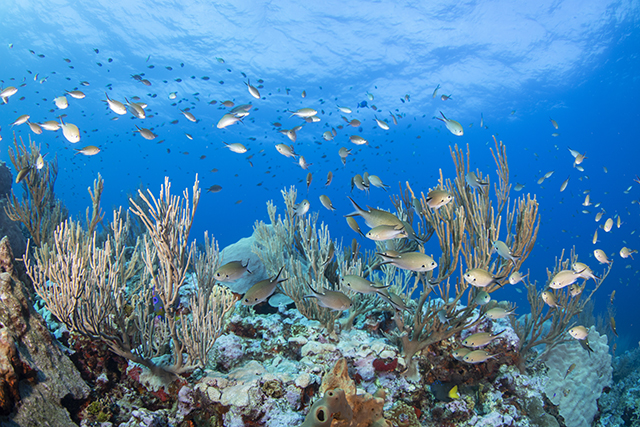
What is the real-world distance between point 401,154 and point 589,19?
28502 millimetres

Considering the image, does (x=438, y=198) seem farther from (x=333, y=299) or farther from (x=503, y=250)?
(x=333, y=299)

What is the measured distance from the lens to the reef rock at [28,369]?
2369mm

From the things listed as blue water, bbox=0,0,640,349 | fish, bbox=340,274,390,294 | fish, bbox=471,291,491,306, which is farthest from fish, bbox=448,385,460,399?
blue water, bbox=0,0,640,349

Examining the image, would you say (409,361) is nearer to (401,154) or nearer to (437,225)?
(437,225)

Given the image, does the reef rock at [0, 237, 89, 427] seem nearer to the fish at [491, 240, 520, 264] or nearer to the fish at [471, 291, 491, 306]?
the fish at [471, 291, 491, 306]

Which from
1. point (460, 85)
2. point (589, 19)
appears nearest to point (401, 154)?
point (460, 85)

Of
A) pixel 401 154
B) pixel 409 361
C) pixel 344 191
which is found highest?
pixel 344 191

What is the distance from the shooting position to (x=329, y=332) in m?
4.61

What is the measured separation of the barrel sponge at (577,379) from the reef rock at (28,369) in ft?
25.1

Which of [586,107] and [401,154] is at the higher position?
[401,154]

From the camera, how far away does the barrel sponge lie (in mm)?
5590

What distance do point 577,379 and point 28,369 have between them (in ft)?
28.4

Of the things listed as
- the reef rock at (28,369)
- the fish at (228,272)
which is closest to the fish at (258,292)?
the fish at (228,272)

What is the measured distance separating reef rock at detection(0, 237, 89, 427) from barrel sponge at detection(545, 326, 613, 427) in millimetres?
7660
